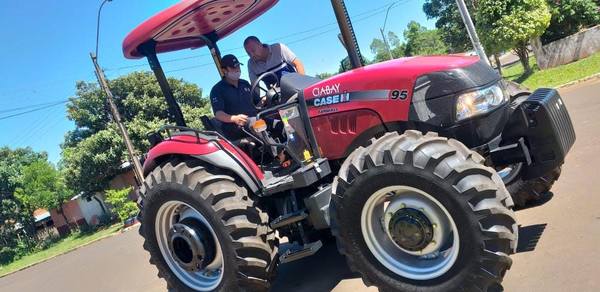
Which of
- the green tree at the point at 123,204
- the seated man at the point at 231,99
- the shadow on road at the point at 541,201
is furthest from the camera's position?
the green tree at the point at 123,204

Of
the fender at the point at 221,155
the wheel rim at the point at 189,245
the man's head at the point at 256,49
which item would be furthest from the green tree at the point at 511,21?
the wheel rim at the point at 189,245

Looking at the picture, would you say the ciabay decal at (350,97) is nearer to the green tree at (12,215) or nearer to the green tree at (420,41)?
the green tree at (12,215)

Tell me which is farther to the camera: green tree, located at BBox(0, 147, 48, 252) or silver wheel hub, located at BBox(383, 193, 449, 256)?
green tree, located at BBox(0, 147, 48, 252)

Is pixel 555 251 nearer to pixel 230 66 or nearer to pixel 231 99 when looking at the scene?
pixel 231 99

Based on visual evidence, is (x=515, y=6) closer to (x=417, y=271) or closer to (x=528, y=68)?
(x=528, y=68)

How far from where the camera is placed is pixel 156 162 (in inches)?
193

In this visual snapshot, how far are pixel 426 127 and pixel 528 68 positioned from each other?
1760 centimetres

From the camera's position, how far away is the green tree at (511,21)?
17609 millimetres

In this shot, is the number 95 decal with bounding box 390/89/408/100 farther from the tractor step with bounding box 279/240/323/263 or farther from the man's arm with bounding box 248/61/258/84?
the man's arm with bounding box 248/61/258/84

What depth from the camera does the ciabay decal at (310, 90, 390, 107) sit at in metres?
3.75

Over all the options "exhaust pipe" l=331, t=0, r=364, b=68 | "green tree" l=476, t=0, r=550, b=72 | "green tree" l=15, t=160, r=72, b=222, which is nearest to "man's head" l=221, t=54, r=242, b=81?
"exhaust pipe" l=331, t=0, r=364, b=68

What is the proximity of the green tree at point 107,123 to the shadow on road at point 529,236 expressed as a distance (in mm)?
23524

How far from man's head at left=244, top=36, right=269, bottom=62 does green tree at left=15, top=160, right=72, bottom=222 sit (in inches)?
1161

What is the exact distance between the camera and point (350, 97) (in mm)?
3920
